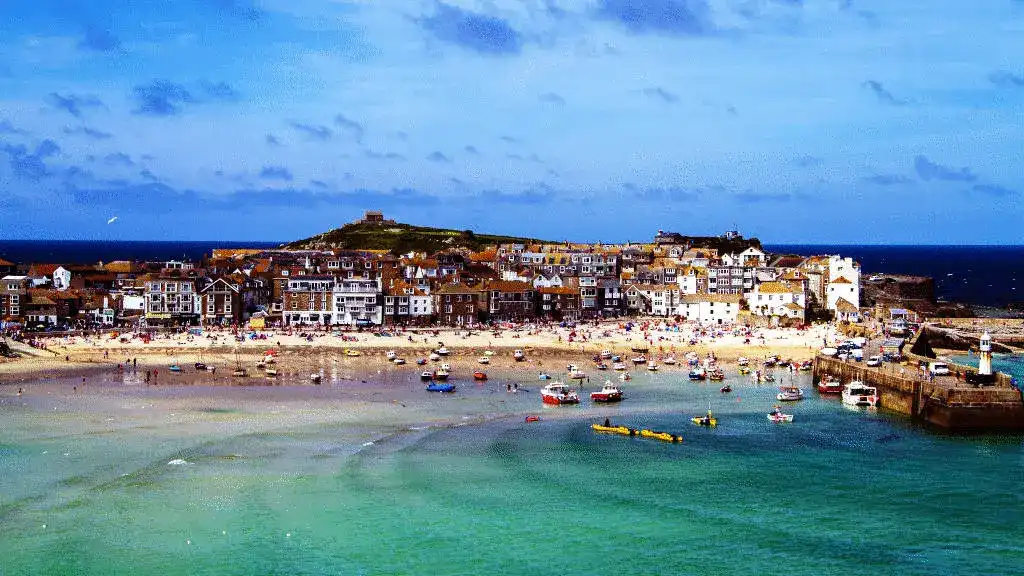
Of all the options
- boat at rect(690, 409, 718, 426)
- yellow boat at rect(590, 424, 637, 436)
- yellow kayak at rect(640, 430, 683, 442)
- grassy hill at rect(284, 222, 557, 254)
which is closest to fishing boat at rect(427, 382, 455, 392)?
yellow boat at rect(590, 424, 637, 436)

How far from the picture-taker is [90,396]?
56.6 m

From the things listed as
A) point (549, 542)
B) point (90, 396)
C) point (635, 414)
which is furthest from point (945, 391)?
point (90, 396)

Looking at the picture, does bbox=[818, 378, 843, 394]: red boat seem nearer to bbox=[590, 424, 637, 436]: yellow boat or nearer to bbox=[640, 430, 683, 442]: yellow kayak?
bbox=[640, 430, 683, 442]: yellow kayak

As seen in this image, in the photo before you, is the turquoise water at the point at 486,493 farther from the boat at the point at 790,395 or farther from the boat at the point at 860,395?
the boat at the point at 790,395

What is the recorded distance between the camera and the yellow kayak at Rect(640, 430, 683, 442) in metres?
46.2

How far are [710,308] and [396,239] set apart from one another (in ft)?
259

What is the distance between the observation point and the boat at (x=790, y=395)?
189 ft

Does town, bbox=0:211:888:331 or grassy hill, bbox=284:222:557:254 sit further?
grassy hill, bbox=284:222:557:254

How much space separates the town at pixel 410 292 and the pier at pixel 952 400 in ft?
134

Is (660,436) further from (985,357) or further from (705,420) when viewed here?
(985,357)

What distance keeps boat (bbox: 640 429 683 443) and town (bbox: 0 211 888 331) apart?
161 ft

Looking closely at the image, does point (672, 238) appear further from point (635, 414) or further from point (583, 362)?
point (635, 414)

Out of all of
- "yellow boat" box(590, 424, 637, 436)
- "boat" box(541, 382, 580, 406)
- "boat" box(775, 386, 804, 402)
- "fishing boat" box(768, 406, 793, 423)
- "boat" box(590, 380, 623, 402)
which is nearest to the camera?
"yellow boat" box(590, 424, 637, 436)

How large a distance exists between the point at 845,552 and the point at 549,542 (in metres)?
8.97
